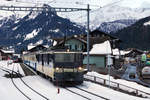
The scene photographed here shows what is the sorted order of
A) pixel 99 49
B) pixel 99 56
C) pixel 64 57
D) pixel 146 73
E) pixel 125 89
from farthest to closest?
pixel 99 49 < pixel 99 56 < pixel 146 73 < pixel 125 89 < pixel 64 57

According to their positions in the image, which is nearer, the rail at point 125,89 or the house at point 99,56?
the rail at point 125,89

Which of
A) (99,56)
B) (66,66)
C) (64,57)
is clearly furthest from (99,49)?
(66,66)

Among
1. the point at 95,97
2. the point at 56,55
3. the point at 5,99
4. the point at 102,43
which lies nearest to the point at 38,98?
the point at 5,99

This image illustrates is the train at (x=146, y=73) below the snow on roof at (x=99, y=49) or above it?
below

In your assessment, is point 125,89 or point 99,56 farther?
point 99,56

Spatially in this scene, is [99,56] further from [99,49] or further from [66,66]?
[66,66]

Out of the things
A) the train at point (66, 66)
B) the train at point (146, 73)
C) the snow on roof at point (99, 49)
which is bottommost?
the train at point (146, 73)

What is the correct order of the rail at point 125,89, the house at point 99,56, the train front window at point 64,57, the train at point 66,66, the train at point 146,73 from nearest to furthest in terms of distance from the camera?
the rail at point 125,89 → the train at point 66,66 → the train front window at point 64,57 → the train at point 146,73 → the house at point 99,56

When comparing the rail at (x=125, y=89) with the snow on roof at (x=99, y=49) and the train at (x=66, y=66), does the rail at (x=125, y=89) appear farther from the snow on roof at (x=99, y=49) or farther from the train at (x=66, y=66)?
the snow on roof at (x=99, y=49)

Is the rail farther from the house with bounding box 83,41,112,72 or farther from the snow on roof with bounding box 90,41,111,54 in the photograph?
the snow on roof with bounding box 90,41,111,54

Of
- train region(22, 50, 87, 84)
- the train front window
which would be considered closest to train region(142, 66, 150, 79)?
train region(22, 50, 87, 84)

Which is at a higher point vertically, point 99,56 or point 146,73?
point 99,56

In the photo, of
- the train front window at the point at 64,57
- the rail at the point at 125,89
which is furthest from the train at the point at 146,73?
the train front window at the point at 64,57

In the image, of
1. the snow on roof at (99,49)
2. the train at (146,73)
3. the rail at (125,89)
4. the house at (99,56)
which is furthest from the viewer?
the snow on roof at (99,49)
